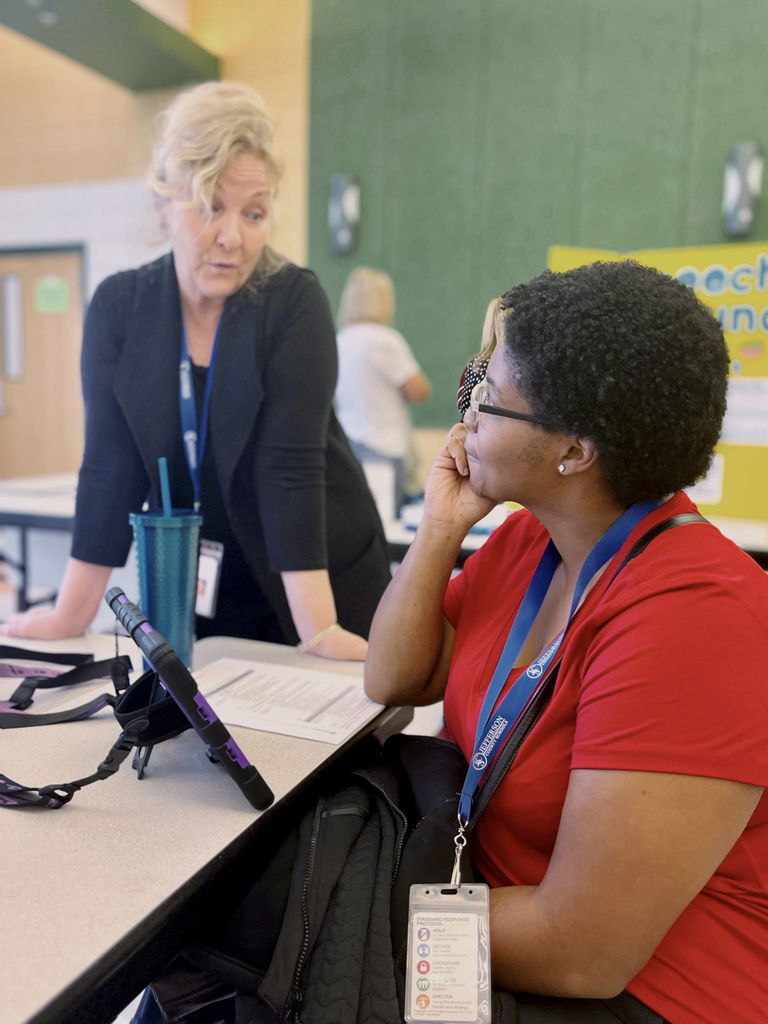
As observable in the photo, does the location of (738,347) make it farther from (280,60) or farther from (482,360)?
(280,60)

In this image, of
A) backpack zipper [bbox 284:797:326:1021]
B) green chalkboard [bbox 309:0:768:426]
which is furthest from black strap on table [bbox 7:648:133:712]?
green chalkboard [bbox 309:0:768:426]

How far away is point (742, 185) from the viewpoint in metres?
4.61

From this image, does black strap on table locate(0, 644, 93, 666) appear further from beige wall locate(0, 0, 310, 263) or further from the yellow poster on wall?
beige wall locate(0, 0, 310, 263)

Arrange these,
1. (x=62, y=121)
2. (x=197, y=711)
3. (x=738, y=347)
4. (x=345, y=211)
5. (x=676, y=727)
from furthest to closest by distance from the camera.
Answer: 1. (x=62, y=121)
2. (x=345, y=211)
3. (x=738, y=347)
4. (x=197, y=711)
5. (x=676, y=727)

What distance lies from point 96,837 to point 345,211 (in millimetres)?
5079

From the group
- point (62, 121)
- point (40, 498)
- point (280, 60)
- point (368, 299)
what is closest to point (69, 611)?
point (40, 498)

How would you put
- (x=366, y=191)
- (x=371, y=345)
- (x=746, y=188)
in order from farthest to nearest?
(x=366, y=191) → (x=746, y=188) → (x=371, y=345)

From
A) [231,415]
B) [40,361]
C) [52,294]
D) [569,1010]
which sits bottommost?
[569,1010]

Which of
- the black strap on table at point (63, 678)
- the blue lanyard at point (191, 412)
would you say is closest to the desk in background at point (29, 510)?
the blue lanyard at point (191, 412)

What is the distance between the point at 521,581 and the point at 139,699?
508mm

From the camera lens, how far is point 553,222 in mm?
5031

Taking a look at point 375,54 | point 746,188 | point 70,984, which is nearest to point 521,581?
point 70,984

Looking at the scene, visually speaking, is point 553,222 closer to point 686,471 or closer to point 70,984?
point 686,471

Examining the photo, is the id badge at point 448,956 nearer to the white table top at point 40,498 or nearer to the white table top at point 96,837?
the white table top at point 96,837
